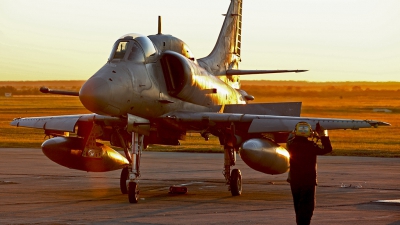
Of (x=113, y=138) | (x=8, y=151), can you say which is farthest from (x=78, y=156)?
(x=8, y=151)

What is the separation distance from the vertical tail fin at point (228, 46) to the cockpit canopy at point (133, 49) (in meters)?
4.77

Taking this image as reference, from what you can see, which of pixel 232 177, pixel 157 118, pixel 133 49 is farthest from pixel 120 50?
pixel 232 177

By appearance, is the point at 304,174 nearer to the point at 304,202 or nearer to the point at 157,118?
the point at 304,202

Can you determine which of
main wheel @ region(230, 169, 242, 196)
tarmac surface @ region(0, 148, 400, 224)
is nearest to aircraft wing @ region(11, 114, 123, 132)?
tarmac surface @ region(0, 148, 400, 224)

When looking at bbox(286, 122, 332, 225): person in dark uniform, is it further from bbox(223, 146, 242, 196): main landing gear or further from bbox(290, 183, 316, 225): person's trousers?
bbox(223, 146, 242, 196): main landing gear

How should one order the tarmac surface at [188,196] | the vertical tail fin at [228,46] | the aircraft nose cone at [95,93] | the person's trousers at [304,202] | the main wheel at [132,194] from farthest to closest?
1. the vertical tail fin at [228,46]
2. the main wheel at [132,194]
3. the aircraft nose cone at [95,93]
4. the tarmac surface at [188,196]
5. the person's trousers at [304,202]

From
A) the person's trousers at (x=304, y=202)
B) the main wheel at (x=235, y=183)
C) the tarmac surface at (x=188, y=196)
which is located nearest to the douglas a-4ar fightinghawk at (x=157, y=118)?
the main wheel at (x=235, y=183)

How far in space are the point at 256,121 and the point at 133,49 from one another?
3.44 m

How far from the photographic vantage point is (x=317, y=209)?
17.0 metres

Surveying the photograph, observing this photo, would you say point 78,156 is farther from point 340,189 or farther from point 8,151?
point 8,151

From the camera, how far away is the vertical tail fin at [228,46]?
2519 centimetres

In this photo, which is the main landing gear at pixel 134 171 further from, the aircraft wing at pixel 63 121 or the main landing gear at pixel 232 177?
the main landing gear at pixel 232 177

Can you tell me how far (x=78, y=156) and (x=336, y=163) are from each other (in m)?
13.6

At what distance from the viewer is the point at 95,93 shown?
17.3 metres
